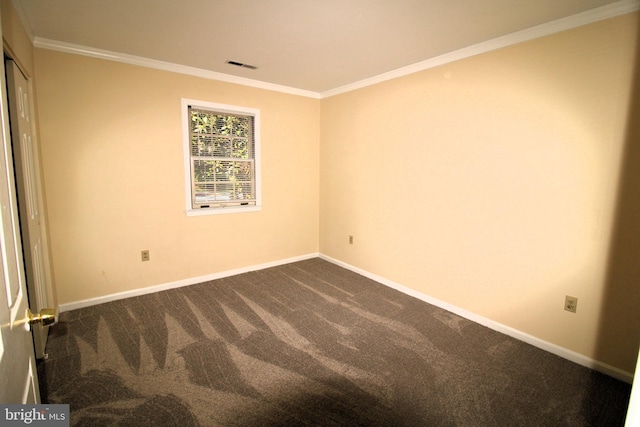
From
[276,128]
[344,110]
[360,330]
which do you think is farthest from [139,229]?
[344,110]

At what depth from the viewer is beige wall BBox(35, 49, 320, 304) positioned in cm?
278

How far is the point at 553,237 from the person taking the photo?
91.0 inches

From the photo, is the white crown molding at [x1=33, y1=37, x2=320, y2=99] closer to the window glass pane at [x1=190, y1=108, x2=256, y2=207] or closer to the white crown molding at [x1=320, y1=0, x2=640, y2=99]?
the window glass pane at [x1=190, y1=108, x2=256, y2=207]

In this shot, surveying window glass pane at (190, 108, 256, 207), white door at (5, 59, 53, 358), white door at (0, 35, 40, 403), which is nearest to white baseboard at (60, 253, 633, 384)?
white door at (5, 59, 53, 358)

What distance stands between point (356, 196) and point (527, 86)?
2125 millimetres

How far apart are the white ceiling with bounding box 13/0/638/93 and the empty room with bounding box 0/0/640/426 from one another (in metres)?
0.02

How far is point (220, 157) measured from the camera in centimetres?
369

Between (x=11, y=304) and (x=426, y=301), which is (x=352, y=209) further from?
(x=11, y=304)

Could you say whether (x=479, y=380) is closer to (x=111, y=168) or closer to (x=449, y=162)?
(x=449, y=162)

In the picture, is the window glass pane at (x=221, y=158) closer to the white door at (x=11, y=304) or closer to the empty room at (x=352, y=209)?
the empty room at (x=352, y=209)

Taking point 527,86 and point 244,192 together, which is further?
point 244,192

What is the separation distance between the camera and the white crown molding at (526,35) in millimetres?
1935

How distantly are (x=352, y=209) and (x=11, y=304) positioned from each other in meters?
3.53

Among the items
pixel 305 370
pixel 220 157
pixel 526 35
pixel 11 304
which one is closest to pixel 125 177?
pixel 220 157
